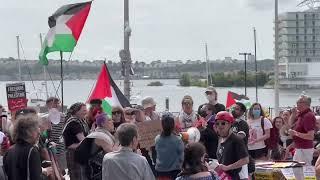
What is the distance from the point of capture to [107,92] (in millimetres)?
Result: 12898

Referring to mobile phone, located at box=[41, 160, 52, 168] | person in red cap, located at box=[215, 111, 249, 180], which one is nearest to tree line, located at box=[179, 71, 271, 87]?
person in red cap, located at box=[215, 111, 249, 180]

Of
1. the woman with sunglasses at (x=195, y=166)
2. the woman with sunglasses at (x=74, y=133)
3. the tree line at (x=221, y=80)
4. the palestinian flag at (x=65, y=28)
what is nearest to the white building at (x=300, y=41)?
the tree line at (x=221, y=80)

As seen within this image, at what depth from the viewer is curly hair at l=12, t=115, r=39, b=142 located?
22.2 feet

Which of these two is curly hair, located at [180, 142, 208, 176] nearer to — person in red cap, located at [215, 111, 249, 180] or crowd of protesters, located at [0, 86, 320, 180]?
crowd of protesters, located at [0, 86, 320, 180]

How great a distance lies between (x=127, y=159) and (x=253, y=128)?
5.24m

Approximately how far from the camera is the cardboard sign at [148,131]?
10.0m

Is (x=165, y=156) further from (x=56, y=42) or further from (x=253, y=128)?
(x=56, y=42)

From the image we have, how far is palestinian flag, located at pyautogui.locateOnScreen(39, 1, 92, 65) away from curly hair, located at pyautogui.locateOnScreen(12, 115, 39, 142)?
773cm

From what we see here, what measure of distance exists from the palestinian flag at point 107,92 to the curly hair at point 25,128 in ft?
18.5

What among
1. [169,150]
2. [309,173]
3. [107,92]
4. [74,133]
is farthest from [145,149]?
[107,92]

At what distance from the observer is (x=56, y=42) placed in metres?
14.7

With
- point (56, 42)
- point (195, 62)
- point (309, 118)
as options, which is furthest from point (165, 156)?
point (195, 62)

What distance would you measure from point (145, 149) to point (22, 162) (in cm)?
375

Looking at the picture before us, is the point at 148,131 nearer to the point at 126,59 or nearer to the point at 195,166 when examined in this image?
the point at 195,166
